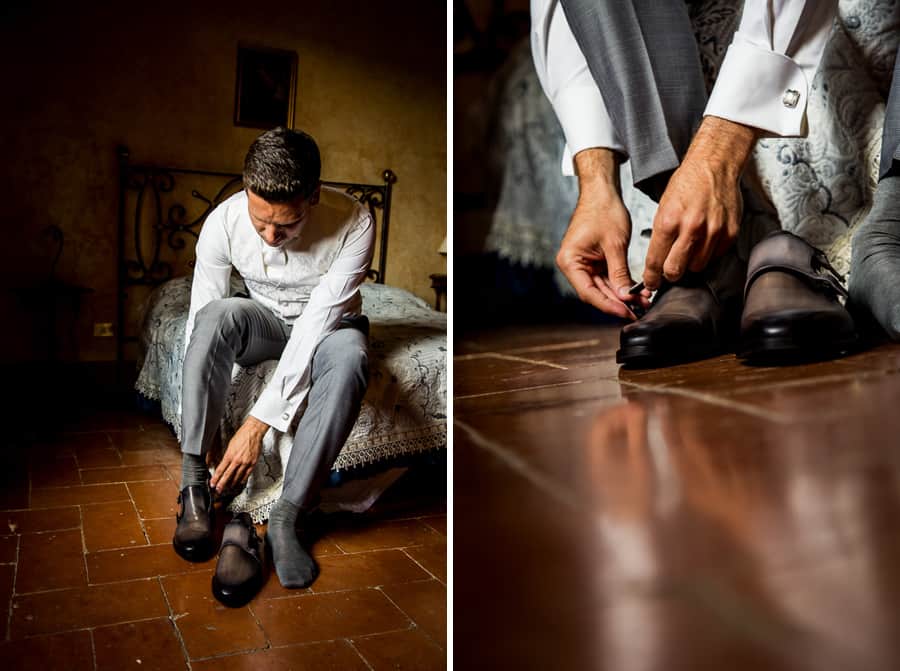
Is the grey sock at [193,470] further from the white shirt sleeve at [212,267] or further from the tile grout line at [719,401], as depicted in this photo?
the tile grout line at [719,401]

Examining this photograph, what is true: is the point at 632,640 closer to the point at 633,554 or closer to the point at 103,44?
the point at 633,554

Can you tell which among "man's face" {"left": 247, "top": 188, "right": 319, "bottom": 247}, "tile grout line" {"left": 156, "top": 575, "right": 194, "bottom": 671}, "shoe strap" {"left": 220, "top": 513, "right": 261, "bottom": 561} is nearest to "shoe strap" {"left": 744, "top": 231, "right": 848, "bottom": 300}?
"tile grout line" {"left": 156, "top": 575, "right": 194, "bottom": 671}

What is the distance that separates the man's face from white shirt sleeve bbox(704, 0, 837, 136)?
1.11 meters

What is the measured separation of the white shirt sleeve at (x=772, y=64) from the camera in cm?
49

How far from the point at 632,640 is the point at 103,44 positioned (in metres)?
3.34

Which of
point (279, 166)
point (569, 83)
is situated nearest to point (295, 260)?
point (279, 166)

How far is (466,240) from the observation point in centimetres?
49

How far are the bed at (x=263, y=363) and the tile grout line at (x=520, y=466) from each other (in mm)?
1189

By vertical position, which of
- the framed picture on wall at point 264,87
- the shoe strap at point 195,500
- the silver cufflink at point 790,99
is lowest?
the shoe strap at point 195,500

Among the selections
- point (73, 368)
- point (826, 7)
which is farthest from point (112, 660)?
point (73, 368)

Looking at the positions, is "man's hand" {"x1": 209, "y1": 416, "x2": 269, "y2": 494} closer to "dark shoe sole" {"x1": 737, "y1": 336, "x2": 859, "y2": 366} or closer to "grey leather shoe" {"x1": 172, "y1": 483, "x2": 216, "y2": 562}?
"grey leather shoe" {"x1": 172, "y1": 483, "x2": 216, "y2": 562}

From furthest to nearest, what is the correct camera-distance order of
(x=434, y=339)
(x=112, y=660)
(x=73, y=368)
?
(x=73, y=368) < (x=434, y=339) < (x=112, y=660)

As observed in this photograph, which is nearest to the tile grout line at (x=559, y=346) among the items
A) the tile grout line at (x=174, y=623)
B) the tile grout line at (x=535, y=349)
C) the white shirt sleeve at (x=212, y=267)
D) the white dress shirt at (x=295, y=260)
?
the tile grout line at (x=535, y=349)

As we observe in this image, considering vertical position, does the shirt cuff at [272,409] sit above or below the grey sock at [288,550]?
above
